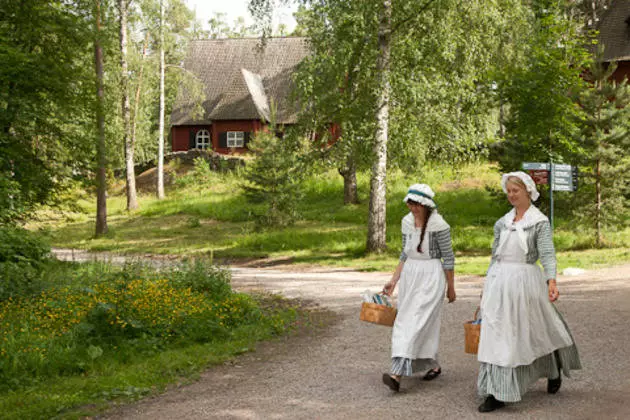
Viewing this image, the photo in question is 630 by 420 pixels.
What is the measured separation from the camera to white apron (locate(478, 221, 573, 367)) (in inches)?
227

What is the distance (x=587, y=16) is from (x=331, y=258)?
27.8 metres


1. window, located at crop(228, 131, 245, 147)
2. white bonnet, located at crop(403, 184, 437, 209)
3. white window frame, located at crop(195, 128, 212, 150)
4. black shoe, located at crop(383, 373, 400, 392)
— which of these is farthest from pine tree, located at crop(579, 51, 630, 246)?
white window frame, located at crop(195, 128, 212, 150)

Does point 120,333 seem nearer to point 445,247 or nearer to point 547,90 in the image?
point 445,247

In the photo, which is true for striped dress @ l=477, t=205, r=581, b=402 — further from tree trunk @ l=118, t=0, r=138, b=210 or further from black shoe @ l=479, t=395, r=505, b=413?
tree trunk @ l=118, t=0, r=138, b=210

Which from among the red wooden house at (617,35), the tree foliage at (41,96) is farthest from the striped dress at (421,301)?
the red wooden house at (617,35)

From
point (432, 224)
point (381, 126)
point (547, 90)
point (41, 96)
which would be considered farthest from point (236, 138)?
point (432, 224)

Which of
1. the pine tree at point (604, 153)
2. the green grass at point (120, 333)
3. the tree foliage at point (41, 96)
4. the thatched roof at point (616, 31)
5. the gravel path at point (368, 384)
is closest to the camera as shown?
the gravel path at point (368, 384)

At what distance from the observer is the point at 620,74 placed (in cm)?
3731

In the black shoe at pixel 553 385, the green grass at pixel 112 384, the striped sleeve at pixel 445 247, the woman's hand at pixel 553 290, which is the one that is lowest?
the green grass at pixel 112 384

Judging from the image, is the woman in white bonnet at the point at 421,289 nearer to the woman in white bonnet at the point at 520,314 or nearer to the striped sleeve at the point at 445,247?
the striped sleeve at the point at 445,247

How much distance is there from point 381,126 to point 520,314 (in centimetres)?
1349

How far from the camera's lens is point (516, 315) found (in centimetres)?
580

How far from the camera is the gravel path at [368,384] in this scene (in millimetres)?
5879

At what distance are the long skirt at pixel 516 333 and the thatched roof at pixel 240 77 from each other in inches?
1453
